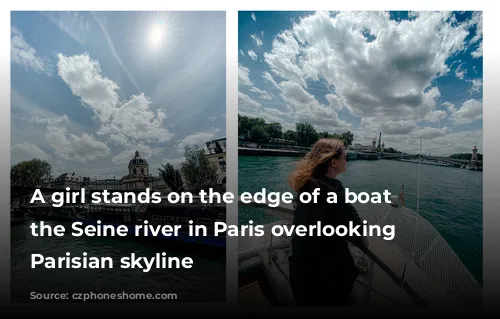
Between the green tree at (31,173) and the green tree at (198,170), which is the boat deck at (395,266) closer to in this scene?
the green tree at (198,170)

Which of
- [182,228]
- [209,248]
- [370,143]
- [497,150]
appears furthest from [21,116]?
[497,150]

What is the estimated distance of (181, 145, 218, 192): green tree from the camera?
2327 mm

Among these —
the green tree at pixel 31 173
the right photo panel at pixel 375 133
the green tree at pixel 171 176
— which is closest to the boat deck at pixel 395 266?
the right photo panel at pixel 375 133

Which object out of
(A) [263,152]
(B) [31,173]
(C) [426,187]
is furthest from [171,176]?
(C) [426,187]

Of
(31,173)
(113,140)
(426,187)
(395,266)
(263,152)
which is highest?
(113,140)

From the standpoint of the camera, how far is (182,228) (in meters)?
2.41

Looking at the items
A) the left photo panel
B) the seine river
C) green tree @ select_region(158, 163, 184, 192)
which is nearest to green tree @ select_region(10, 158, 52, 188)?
the left photo panel

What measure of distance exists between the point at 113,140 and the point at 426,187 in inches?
107

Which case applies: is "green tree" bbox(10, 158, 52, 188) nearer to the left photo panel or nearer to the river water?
the left photo panel

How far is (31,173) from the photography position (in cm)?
230

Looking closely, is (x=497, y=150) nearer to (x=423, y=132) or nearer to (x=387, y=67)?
(x=423, y=132)

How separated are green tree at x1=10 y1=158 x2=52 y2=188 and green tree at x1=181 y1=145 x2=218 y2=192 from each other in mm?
1167

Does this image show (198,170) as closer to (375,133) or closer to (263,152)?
(263,152)

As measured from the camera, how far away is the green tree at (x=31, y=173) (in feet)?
7.50
